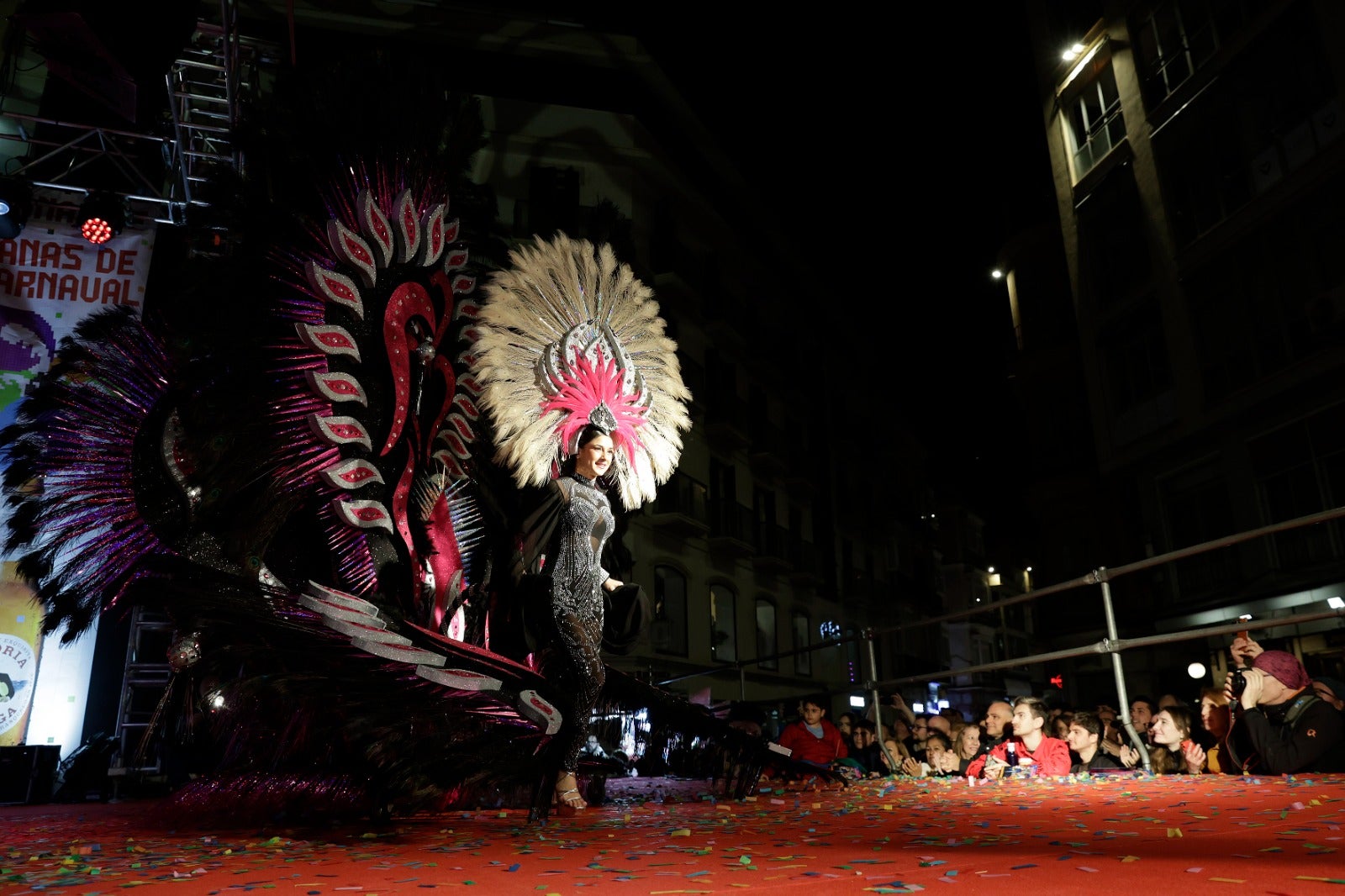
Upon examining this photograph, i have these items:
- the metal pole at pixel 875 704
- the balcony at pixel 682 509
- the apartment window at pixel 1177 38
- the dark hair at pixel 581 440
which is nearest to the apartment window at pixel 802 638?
the balcony at pixel 682 509

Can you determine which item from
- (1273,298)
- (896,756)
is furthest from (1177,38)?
(896,756)

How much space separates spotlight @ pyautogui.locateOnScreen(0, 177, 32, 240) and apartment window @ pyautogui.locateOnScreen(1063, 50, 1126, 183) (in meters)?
16.6

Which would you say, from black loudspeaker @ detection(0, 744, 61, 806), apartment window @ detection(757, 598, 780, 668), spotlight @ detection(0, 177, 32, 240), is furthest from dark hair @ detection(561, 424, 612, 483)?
apartment window @ detection(757, 598, 780, 668)

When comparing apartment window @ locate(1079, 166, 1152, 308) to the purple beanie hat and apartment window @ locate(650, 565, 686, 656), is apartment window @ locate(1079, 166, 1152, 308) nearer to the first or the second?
apartment window @ locate(650, 565, 686, 656)

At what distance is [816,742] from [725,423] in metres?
14.8

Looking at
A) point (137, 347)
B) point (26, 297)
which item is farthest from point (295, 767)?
point (26, 297)

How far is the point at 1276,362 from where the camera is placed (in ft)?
44.0

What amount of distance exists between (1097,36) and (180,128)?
50.8 ft

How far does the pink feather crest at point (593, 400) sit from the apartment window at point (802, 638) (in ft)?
67.8

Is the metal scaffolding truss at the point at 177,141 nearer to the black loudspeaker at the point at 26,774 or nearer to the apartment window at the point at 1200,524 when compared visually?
the black loudspeaker at the point at 26,774

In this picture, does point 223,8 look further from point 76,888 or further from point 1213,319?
point 1213,319

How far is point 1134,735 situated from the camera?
511 centimetres

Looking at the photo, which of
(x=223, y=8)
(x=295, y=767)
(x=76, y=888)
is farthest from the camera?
(x=223, y=8)

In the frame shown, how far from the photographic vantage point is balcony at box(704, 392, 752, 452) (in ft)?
70.9
